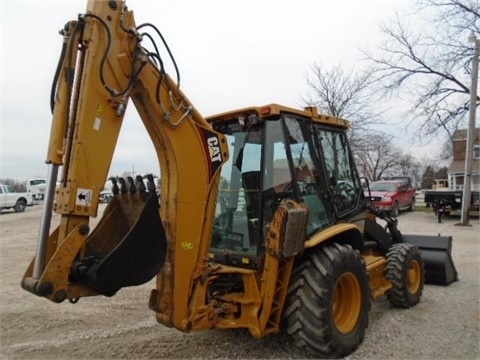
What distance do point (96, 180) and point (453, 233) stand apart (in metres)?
13.8

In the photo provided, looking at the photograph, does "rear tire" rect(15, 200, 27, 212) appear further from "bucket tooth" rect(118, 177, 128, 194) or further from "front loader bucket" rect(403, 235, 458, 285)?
"bucket tooth" rect(118, 177, 128, 194)

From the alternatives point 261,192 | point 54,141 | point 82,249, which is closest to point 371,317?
point 261,192

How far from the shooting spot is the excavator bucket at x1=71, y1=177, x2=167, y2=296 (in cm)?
295

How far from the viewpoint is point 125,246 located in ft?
10.1

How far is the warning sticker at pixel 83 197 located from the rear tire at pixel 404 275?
158 inches

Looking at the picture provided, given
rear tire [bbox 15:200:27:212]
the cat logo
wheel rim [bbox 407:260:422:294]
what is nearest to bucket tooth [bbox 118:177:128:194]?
the cat logo

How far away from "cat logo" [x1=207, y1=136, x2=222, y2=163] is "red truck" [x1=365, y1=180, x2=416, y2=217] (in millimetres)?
15202

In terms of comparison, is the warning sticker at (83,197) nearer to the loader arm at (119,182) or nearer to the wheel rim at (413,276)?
the loader arm at (119,182)

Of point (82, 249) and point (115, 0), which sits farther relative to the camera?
point (115, 0)

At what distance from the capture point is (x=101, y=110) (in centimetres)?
309

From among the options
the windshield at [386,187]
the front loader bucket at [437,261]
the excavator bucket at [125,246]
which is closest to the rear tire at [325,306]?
the excavator bucket at [125,246]

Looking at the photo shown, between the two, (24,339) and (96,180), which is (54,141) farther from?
(24,339)

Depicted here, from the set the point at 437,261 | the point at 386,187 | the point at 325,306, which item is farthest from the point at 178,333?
the point at 386,187

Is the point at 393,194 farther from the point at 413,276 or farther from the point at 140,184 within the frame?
the point at 140,184
